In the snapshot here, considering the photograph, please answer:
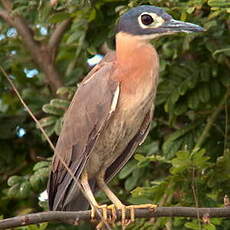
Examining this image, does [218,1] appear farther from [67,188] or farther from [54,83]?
[54,83]

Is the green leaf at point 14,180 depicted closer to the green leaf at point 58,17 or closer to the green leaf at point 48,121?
the green leaf at point 48,121

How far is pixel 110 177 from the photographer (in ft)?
15.9

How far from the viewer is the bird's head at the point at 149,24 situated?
4.44m

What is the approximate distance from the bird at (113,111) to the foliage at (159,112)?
5.3 inches

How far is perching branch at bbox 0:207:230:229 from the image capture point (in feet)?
11.4

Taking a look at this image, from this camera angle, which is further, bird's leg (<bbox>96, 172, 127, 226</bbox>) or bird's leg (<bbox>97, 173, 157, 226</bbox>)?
bird's leg (<bbox>96, 172, 127, 226</bbox>)

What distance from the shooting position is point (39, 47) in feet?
18.8

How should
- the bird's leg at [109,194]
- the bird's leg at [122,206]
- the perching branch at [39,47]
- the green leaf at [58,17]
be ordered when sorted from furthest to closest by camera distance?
the perching branch at [39,47] → the green leaf at [58,17] → the bird's leg at [109,194] → the bird's leg at [122,206]

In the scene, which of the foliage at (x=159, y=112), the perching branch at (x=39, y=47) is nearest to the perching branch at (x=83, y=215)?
the foliage at (x=159, y=112)

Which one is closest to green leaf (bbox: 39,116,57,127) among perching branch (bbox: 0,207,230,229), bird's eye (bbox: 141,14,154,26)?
bird's eye (bbox: 141,14,154,26)

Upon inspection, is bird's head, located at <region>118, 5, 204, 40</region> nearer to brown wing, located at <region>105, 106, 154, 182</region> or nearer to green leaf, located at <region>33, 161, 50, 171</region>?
brown wing, located at <region>105, 106, 154, 182</region>

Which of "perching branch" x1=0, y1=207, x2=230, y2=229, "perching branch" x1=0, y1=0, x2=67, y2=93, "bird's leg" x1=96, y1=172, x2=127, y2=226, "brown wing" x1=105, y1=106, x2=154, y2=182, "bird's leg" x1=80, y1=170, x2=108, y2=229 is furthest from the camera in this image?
"perching branch" x1=0, y1=0, x2=67, y2=93

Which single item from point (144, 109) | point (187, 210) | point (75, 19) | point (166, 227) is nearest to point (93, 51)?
point (75, 19)

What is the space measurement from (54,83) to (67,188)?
1321mm
